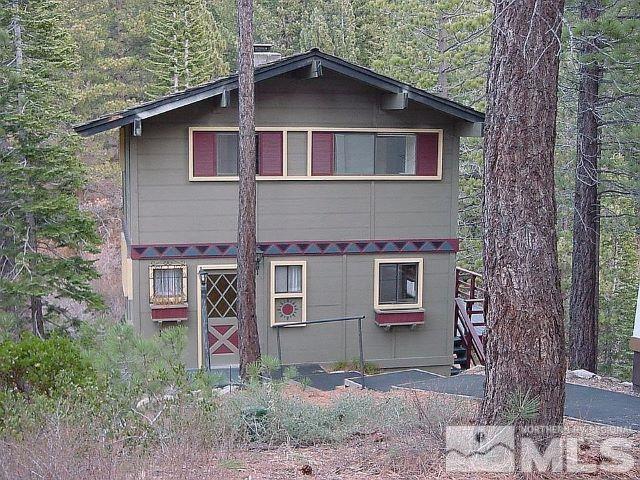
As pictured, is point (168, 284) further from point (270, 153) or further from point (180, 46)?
point (180, 46)

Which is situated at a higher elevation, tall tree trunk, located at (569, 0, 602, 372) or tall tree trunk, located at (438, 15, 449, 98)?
tall tree trunk, located at (438, 15, 449, 98)

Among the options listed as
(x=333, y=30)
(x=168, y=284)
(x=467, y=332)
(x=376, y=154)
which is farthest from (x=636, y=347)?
(x=333, y=30)

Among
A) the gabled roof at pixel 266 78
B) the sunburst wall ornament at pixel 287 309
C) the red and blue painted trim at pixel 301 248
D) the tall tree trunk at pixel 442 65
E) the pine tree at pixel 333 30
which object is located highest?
the pine tree at pixel 333 30

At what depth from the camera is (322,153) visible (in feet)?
43.9

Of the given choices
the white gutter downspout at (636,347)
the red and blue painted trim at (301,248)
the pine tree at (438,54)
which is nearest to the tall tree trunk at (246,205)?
the red and blue painted trim at (301,248)

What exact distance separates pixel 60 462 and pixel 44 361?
1.75 m

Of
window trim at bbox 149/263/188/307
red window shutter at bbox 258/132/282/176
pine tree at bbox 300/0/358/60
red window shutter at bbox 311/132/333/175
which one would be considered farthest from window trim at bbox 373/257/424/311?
pine tree at bbox 300/0/358/60

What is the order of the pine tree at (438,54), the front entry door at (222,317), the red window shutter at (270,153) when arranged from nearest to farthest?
the red window shutter at (270,153) < the front entry door at (222,317) < the pine tree at (438,54)

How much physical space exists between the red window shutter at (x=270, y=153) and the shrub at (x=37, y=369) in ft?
24.5

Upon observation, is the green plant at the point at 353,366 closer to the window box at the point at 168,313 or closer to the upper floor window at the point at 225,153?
the window box at the point at 168,313

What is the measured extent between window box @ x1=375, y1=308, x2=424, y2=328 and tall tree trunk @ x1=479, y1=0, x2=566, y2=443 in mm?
8634

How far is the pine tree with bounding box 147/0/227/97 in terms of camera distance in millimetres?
26312

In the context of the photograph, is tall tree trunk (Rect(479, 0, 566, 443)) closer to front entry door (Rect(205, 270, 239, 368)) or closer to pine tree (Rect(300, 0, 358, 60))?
front entry door (Rect(205, 270, 239, 368))

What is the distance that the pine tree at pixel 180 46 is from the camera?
26.3 m
